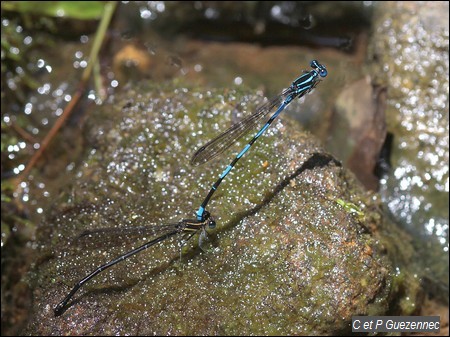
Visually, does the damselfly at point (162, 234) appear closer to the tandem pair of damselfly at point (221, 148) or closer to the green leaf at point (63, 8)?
the tandem pair of damselfly at point (221, 148)

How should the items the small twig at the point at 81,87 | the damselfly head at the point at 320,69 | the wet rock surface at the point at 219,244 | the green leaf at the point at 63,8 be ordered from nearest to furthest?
the wet rock surface at the point at 219,244, the damselfly head at the point at 320,69, the small twig at the point at 81,87, the green leaf at the point at 63,8

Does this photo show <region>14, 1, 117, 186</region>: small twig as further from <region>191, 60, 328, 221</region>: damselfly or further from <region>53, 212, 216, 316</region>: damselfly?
<region>191, 60, 328, 221</region>: damselfly

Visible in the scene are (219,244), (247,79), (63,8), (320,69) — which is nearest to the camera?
(219,244)

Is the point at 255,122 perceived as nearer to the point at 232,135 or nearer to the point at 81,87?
the point at 232,135

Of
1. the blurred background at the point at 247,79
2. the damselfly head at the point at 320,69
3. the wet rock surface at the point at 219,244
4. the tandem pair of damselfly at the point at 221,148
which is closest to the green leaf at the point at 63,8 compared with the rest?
the blurred background at the point at 247,79

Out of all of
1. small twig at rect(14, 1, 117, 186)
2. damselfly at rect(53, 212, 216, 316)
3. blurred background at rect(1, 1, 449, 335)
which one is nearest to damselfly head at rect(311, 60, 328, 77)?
blurred background at rect(1, 1, 449, 335)

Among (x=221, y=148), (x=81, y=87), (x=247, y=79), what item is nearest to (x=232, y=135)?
(x=221, y=148)
